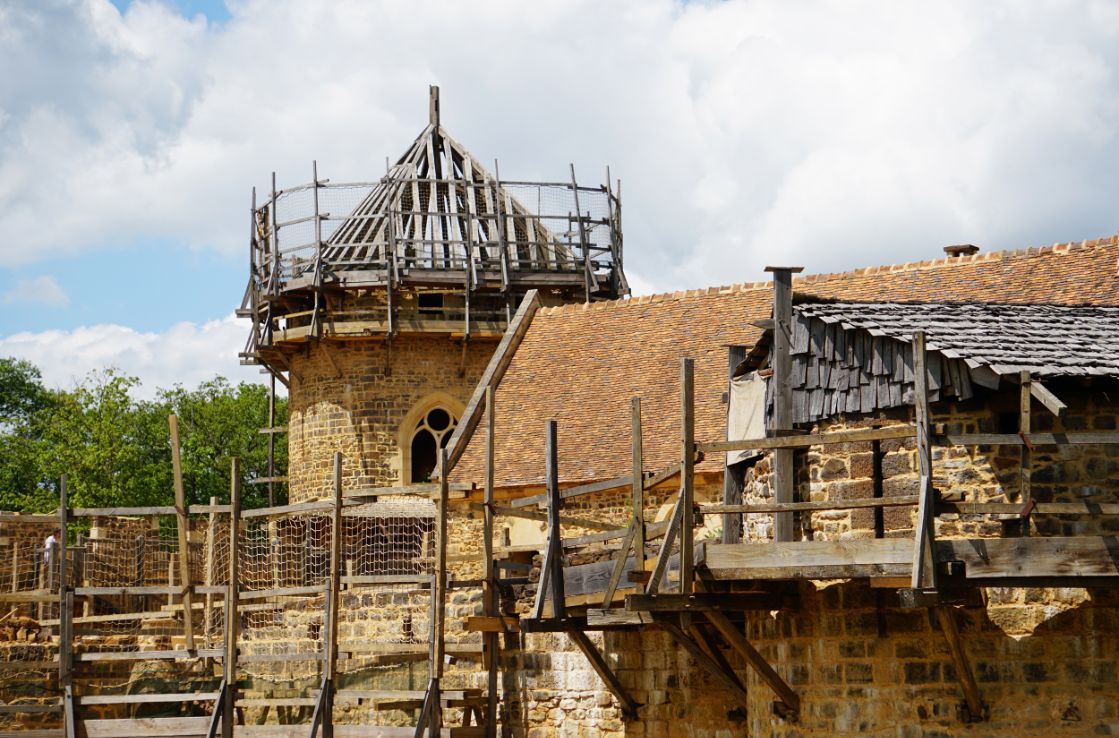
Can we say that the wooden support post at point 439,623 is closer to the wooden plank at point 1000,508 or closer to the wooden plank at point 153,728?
the wooden plank at point 153,728

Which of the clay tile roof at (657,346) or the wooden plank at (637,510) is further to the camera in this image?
the clay tile roof at (657,346)

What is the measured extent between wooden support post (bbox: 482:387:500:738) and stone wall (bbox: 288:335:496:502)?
31.5ft

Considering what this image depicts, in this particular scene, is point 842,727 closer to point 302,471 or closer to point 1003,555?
point 1003,555

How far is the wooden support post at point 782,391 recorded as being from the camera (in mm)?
14562

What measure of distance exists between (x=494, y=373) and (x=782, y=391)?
39.7 ft

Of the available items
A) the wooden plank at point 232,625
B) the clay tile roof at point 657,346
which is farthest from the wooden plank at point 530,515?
the wooden plank at point 232,625

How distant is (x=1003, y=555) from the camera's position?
1258 centimetres

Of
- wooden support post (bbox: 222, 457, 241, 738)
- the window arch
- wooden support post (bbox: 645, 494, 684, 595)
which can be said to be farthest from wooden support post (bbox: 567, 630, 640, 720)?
the window arch

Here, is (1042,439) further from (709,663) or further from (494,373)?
(494,373)

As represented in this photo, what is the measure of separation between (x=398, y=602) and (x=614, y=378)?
14.7 ft

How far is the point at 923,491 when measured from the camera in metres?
12.6

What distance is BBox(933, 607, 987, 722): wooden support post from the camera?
12828 mm

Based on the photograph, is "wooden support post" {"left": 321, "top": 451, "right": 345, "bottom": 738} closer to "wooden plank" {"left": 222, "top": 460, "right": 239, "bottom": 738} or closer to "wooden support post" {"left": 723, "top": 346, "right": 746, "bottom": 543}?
"wooden plank" {"left": 222, "top": 460, "right": 239, "bottom": 738}

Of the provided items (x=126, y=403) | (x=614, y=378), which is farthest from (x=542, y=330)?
(x=126, y=403)
